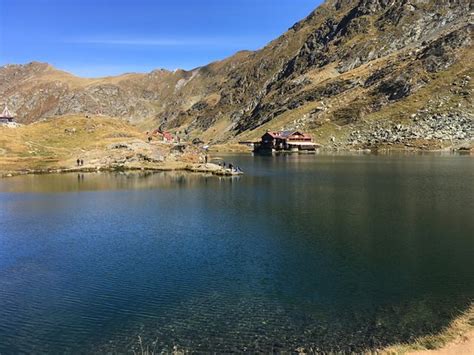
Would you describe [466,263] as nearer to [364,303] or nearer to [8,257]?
[364,303]

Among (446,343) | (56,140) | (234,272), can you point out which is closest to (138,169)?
(56,140)

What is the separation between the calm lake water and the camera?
2577 cm

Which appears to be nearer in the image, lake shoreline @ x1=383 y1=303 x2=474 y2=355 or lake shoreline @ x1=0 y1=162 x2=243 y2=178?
lake shoreline @ x1=383 y1=303 x2=474 y2=355

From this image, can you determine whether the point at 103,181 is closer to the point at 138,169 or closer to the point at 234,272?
the point at 138,169

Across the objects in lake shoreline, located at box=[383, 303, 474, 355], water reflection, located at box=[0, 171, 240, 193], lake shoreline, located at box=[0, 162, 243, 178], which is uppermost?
lake shoreline, located at box=[0, 162, 243, 178]

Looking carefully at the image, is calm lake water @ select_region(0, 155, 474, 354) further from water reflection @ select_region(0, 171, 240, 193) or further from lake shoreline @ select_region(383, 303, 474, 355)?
water reflection @ select_region(0, 171, 240, 193)

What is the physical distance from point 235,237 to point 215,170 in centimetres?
7199

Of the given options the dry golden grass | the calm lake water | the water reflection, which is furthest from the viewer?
the dry golden grass

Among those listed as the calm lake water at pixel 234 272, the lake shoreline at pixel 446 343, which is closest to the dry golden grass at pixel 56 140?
the calm lake water at pixel 234 272

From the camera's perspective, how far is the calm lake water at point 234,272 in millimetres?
25766

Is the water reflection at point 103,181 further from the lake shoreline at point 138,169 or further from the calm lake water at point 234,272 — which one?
the calm lake water at point 234,272

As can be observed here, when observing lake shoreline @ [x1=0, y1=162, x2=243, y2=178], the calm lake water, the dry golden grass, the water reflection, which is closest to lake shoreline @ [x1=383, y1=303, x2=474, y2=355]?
the calm lake water

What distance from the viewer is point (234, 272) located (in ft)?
118

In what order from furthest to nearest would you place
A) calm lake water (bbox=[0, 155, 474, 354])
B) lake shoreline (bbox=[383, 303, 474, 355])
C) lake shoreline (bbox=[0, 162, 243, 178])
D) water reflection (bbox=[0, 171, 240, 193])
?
lake shoreline (bbox=[0, 162, 243, 178])
water reflection (bbox=[0, 171, 240, 193])
calm lake water (bbox=[0, 155, 474, 354])
lake shoreline (bbox=[383, 303, 474, 355])
